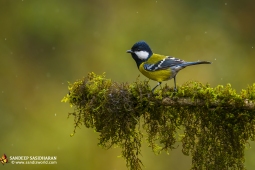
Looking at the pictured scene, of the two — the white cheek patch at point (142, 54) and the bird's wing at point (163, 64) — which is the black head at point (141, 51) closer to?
the white cheek patch at point (142, 54)

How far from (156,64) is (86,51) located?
4.30m

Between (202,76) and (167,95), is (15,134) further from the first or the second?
(167,95)

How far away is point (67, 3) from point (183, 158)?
3379 millimetres

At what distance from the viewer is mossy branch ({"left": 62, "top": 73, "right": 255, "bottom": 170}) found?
296 centimetres

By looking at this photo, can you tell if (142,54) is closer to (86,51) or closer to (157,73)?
(157,73)

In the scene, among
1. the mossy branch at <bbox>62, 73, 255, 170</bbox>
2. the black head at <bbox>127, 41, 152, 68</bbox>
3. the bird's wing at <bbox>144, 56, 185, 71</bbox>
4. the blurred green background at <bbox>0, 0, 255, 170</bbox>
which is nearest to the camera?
the mossy branch at <bbox>62, 73, 255, 170</bbox>

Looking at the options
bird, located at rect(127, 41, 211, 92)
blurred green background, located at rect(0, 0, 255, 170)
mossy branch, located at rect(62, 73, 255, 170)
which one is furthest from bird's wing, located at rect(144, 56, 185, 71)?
blurred green background, located at rect(0, 0, 255, 170)

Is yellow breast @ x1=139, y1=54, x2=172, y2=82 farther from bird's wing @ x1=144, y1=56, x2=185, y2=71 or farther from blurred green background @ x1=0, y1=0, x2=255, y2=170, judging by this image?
blurred green background @ x1=0, y1=0, x2=255, y2=170

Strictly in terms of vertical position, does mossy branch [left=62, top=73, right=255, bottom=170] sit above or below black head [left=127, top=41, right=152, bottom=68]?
below

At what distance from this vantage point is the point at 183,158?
6.58 m

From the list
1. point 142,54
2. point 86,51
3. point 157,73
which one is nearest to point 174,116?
point 157,73

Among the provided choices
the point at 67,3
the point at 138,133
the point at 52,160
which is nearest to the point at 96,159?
the point at 52,160

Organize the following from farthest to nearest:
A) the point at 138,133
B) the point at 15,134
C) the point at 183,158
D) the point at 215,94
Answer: the point at 15,134
the point at 183,158
the point at 138,133
the point at 215,94

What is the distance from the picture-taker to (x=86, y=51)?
7832mm
